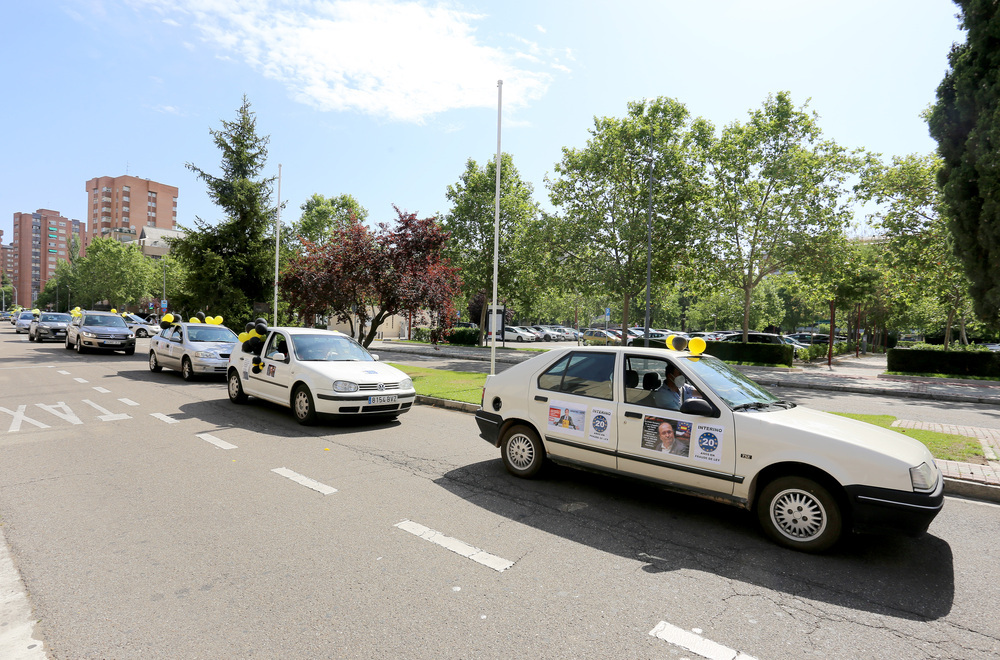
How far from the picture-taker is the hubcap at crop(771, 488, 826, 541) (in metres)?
3.93

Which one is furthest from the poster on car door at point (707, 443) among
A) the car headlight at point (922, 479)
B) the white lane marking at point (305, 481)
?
the white lane marking at point (305, 481)

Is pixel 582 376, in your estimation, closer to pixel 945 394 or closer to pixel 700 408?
pixel 700 408

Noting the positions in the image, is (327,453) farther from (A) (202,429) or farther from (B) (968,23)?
(B) (968,23)

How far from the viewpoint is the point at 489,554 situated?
3.82 meters

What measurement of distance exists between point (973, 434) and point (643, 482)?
7.44 m

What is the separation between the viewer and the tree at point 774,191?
23078 mm

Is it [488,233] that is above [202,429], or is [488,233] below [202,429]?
above

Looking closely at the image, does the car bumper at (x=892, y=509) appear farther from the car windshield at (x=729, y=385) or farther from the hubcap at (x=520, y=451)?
the hubcap at (x=520, y=451)

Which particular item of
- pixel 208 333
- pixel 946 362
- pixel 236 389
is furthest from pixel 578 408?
pixel 946 362

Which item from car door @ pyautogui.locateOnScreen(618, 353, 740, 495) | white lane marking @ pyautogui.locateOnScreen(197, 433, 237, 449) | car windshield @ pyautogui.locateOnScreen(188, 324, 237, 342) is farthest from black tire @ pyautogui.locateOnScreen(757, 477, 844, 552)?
car windshield @ pyautogui.locateOnScreen(188, 324, 237, 342)

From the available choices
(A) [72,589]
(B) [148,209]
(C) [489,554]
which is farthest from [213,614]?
(B) [148,209]

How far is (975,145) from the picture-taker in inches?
489

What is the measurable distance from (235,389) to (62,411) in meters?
2.66

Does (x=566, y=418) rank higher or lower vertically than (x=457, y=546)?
higher
